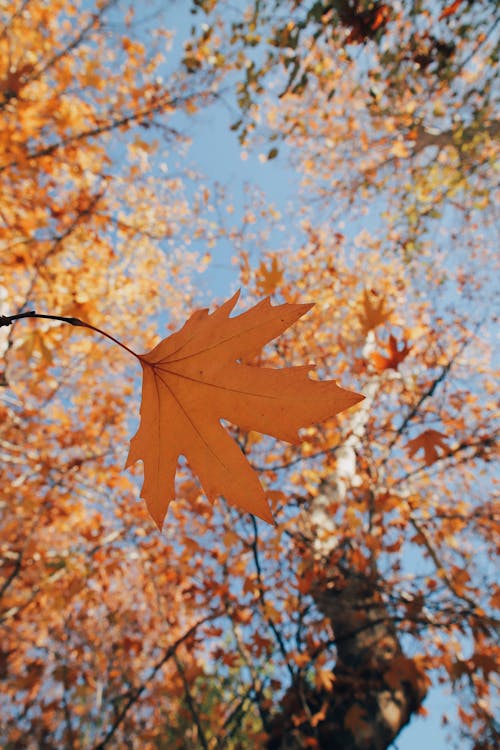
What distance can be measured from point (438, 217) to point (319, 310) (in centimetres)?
257

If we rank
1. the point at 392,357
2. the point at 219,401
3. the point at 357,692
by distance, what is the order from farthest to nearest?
the point at 357,692 < the point at 392,357 < the point at 219,401

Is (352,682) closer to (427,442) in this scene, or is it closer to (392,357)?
(427,442)

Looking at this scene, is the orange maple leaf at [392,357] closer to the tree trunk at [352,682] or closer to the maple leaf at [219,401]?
the tree trunk at [352,682]

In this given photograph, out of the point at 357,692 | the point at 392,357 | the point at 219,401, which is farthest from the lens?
the point at 357,692

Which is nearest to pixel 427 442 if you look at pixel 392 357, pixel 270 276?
pixel 392 357

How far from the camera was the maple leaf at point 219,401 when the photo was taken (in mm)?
786

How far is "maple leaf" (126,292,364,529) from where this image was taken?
79cm

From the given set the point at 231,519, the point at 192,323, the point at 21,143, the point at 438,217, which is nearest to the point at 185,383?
the point at 192,323

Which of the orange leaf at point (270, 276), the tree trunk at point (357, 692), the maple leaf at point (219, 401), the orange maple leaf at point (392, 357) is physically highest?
the orange leaf at point (270, 276)

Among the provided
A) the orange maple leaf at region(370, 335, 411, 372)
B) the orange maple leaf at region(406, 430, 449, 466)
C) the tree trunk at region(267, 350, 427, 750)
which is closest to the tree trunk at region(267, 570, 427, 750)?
the tree trunk at region(267, 350, 427, 750)

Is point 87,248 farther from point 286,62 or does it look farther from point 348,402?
point 348,402

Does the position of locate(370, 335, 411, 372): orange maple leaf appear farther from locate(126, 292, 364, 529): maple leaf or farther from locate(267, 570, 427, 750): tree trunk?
locate(126, 292, 364, 529): maple leaf

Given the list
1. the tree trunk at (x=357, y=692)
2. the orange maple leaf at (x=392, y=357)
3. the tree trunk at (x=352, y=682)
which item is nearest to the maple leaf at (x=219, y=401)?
the orange maple leaf at (x=392, y=357)

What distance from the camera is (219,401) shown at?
895mm
